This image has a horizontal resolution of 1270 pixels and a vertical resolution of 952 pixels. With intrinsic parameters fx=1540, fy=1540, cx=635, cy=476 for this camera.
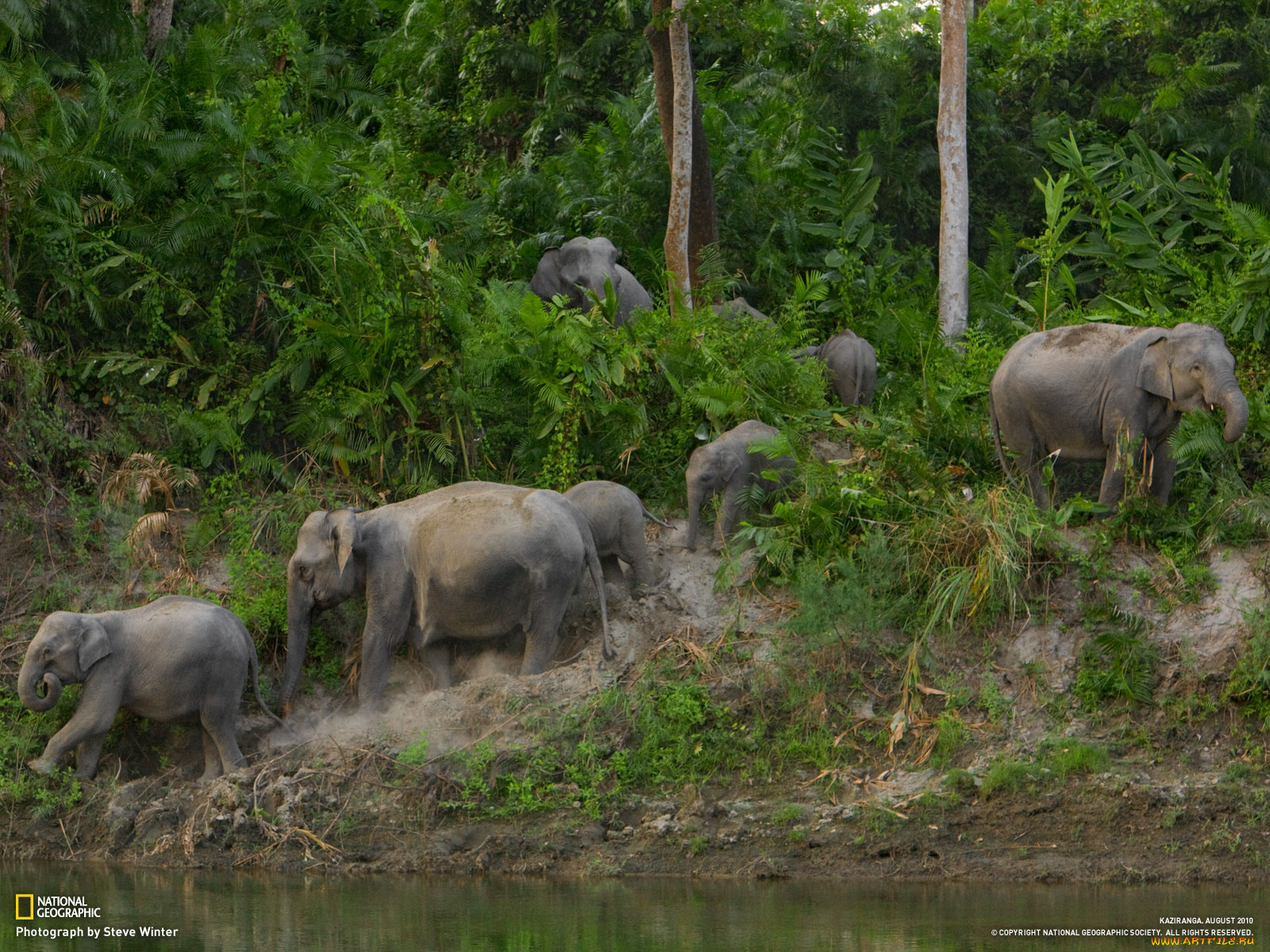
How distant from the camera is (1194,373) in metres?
10.8

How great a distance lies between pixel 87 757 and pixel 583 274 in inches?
255

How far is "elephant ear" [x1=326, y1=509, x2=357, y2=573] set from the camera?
35.3ft

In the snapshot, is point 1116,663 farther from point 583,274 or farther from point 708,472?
point 583,274

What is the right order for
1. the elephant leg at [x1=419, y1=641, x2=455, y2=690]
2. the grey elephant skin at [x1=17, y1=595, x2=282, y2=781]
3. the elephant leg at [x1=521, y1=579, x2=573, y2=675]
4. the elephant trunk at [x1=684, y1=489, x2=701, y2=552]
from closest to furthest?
the grey elephant skin at [x1=17, y1=595, x2=282, y2=781] < the elephant leg at [x1=521, y1=579, x2=573, y2=675] < the elephant leg at [x1=419, y1=641, x2=455, y2=690] < the elephant trunk at [x1=684, y1=489, x2=701, y2=552]

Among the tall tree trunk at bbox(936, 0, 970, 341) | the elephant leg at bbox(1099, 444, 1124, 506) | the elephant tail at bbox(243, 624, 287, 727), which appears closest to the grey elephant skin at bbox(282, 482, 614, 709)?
the elephant tail at bbox(243, 624, 287, 727)

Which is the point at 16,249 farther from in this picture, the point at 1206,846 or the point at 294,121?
the point at 1206,846

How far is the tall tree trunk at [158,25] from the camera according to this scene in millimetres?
16172

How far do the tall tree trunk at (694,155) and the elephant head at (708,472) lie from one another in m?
4.08

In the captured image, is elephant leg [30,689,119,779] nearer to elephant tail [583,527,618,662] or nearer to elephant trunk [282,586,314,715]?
elephant trunk [282,586,314,715]

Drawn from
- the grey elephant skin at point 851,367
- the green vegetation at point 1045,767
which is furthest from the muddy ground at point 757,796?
the grey elephant skin at point 851,367

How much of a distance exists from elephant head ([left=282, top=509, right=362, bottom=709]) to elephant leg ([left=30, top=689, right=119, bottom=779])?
4.22 feet

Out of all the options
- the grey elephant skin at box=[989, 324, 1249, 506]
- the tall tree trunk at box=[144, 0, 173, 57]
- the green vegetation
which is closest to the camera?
the green vegetation

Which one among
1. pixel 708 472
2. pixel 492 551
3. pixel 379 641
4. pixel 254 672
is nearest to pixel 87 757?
pixel 254 672

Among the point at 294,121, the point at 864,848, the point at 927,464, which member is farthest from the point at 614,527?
the point at 294,121
